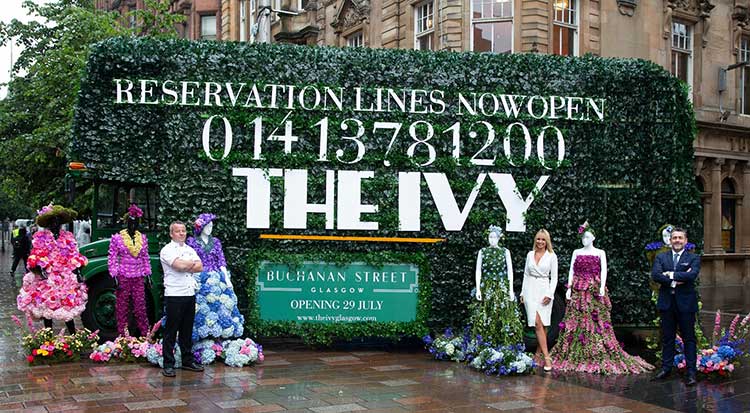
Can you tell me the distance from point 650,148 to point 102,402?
297 inches

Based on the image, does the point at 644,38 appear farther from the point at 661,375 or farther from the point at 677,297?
the point at 661,375

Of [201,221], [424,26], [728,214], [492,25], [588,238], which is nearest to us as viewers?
[588,238]

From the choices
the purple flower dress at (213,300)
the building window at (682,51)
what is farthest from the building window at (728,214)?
the purple flower dress at (213,300)

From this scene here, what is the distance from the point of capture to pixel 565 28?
1934 cm

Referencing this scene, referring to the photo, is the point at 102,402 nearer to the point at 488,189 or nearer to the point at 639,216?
the point at 488,189

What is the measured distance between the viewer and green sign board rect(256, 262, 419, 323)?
32.7 feet

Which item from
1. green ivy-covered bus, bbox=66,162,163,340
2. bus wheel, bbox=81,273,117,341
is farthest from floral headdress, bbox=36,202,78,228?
bus wheel, bbox=81,273,117,341

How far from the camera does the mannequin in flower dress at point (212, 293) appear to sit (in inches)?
358

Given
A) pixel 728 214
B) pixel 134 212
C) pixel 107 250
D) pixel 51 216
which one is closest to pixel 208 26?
pixel 728 214

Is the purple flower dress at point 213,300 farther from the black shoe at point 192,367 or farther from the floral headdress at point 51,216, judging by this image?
the floral headdress at point 51,216

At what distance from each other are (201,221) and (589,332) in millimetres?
4855

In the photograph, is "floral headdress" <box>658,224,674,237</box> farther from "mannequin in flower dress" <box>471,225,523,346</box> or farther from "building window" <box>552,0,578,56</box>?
"building window" <box>552,0,578,56</box>

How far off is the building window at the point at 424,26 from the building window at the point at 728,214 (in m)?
11.1

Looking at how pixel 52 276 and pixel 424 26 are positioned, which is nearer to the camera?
pixel 52 276
